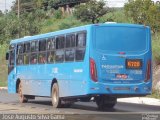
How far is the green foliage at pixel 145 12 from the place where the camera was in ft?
137

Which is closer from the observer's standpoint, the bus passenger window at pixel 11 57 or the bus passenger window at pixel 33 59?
the bus passenger window at pixel 33 59

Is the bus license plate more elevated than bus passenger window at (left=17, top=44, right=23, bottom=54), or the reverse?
bus passenger window at (left=17, top=44, right=23, bottom=54)

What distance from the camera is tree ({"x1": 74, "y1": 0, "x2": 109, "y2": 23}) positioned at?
63375mm

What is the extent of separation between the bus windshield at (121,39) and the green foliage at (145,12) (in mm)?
21028

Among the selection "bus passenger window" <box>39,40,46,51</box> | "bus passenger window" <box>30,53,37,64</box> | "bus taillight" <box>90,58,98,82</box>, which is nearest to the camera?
"bus taillight" <box>90,58,98,82</box>

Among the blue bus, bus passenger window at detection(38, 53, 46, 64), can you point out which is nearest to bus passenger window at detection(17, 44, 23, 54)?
bus passenger window at detection(38, 53, 46, 64)

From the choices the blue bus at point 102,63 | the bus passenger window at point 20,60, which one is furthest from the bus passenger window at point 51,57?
the bus passenger window at point 20,60

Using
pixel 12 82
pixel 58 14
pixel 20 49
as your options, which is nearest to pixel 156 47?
pixel 12 82

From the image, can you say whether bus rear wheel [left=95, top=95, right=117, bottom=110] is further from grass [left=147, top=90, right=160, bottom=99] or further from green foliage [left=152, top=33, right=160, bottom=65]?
green foliage [left=152, top=33, right=160, bottom=65]

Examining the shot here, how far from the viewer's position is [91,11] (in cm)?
6353

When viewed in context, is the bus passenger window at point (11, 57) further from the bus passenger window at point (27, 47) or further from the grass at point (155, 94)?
the grass at point (155, 94)

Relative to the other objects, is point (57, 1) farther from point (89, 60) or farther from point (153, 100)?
point (89, 60)

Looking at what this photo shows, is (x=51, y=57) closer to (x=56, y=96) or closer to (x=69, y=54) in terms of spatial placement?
(x=56, y=96)

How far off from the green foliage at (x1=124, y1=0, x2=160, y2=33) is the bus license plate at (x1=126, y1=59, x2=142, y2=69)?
69.8 feet
